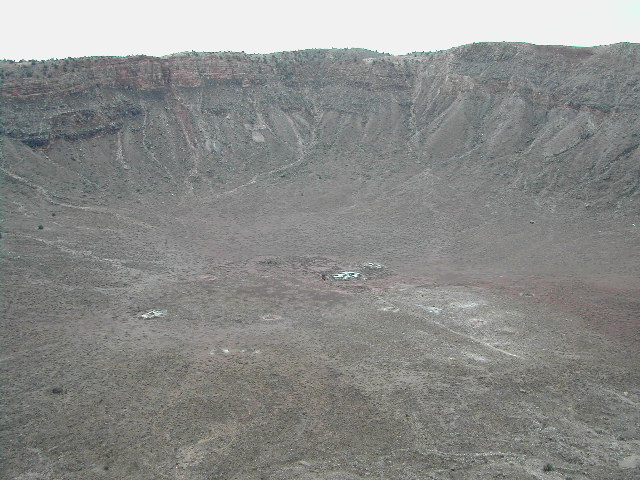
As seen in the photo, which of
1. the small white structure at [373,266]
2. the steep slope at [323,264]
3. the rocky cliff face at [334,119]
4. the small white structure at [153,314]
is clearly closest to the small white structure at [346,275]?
the steep slope at [323,264]

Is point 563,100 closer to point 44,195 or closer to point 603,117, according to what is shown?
point 603,117

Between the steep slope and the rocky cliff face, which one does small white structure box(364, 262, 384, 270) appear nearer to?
the steep slope

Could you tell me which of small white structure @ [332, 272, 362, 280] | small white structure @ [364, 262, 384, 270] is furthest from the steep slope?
small white structure @ [364, 262, 384, 270]

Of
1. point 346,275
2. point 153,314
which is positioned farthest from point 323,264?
point 153,314

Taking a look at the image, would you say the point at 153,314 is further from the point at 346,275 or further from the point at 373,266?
the point at 373,266

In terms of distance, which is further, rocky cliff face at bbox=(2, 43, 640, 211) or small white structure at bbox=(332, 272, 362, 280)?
rocky cliff face at bbox=(2, 43, 640, 211)

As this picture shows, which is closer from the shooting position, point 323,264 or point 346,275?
point 346,275

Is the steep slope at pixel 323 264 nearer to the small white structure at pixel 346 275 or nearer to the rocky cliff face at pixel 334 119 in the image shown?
the rocky cliff face at pixel 334 119

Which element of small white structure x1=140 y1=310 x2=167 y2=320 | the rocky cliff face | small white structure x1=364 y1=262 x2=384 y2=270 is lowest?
small white structure x1=364 y1=262 x2=384 y2=270
